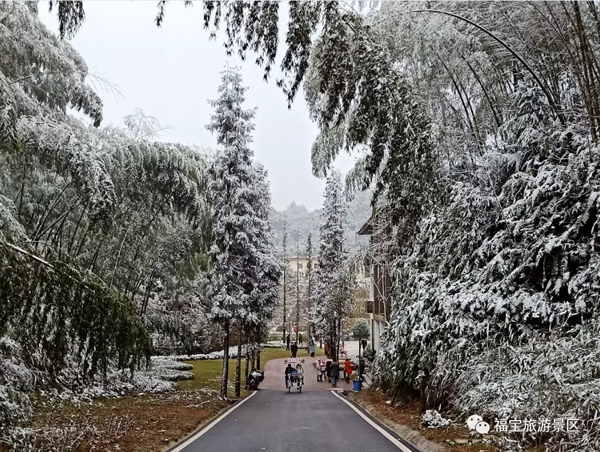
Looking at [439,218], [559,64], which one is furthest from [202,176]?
[559,64]

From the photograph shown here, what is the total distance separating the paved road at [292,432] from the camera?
8.52m

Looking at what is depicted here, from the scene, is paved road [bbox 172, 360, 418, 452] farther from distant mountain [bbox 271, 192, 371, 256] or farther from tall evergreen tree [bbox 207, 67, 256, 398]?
distant mountain [bbox 271, 192, 371, 256]

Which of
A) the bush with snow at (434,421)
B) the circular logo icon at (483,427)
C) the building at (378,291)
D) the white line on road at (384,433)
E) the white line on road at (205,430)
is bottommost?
the white line on road at (205,430)

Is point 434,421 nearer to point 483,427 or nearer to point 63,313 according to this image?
point 483,427

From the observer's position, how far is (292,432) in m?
10.2

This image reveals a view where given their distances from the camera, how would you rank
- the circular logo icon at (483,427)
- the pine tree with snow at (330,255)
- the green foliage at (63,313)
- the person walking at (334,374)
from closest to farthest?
the green foliage at (63,313) < the circular logo icon at (483,427) < the person walking at (334,374) < the pine tree with snow at (330,255)

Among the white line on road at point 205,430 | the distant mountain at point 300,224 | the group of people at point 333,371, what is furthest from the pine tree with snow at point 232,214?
the distant mountain at point 300,224

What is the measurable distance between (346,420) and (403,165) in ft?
21.8

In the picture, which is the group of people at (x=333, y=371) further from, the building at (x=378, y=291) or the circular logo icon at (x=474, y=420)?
the circular logo icon at (x=474, y=420)

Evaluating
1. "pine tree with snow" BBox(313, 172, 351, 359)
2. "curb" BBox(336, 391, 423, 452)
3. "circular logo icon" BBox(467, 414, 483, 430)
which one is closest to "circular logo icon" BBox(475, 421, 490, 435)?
"circular logo icon" BBox(467, 414, 483, 430)

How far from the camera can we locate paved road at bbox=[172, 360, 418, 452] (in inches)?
336

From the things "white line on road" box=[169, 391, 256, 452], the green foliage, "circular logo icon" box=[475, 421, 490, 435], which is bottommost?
"white line on road" box=[169, 391, 256, 452]

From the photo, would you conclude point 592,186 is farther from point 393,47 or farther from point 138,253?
point 138,253

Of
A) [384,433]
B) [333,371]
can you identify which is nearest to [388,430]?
[384,433]
